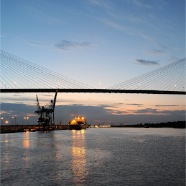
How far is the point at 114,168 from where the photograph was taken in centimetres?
2600

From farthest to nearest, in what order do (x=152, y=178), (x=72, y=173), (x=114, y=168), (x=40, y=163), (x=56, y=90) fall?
(x=56, y=90), (x=40, y=163), (x=114, y=168), (x=72, y=173), (x=152, y=178)

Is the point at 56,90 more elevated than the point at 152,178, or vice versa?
the point at 56,90

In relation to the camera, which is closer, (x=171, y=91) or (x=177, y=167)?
(x=177, y=167)

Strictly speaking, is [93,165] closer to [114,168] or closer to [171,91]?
[114,168]

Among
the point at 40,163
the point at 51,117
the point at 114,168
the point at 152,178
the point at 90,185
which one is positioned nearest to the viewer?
the point at 90,185

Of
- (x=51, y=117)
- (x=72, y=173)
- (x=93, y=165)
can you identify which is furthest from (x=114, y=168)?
(x=51, y=117)

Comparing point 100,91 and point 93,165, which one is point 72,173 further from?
point 100,91

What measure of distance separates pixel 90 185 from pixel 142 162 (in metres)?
10.9

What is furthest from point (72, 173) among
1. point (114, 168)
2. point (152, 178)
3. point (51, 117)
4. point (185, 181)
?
point (51, 117)

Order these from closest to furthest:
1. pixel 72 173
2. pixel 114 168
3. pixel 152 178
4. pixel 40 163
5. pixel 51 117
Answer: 1. pixel 152 178
2. pixel 72 173
3. pixel 114 168
4. pixel 40 163
5. pixel 51 117

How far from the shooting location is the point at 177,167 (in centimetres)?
2630

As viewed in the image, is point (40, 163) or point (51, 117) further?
point (51, 117)

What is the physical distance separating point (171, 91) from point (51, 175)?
54.4 meters

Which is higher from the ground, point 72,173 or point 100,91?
point 100,91
